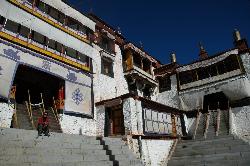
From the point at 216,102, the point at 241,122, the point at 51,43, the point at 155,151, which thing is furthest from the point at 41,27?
the point at 216,102

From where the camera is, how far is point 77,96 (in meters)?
17.2

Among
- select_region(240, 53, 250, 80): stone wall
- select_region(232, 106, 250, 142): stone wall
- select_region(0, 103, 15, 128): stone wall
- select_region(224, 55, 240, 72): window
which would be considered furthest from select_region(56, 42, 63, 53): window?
select_region(240, 53, 250, 80): stone wall

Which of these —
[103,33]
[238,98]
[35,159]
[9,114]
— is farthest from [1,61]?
[238,98]

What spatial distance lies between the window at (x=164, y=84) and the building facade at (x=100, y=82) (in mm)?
858

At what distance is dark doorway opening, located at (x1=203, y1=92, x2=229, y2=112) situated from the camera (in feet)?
77.1

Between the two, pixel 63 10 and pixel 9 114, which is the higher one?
pixel 63 10

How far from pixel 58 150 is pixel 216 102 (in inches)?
758

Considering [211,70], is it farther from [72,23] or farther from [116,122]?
[72,23]

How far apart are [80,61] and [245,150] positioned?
13.6 m

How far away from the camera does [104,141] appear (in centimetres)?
1284

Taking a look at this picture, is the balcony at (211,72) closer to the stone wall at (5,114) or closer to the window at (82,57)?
the window at (82,57)

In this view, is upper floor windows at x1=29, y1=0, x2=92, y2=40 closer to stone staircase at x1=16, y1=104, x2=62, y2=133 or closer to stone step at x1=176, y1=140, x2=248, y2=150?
stone staircase at x1=16, y1=104, x2=62, y2=133

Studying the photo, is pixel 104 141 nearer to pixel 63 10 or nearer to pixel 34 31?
pixel 34 31

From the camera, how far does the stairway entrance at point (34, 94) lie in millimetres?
15016
